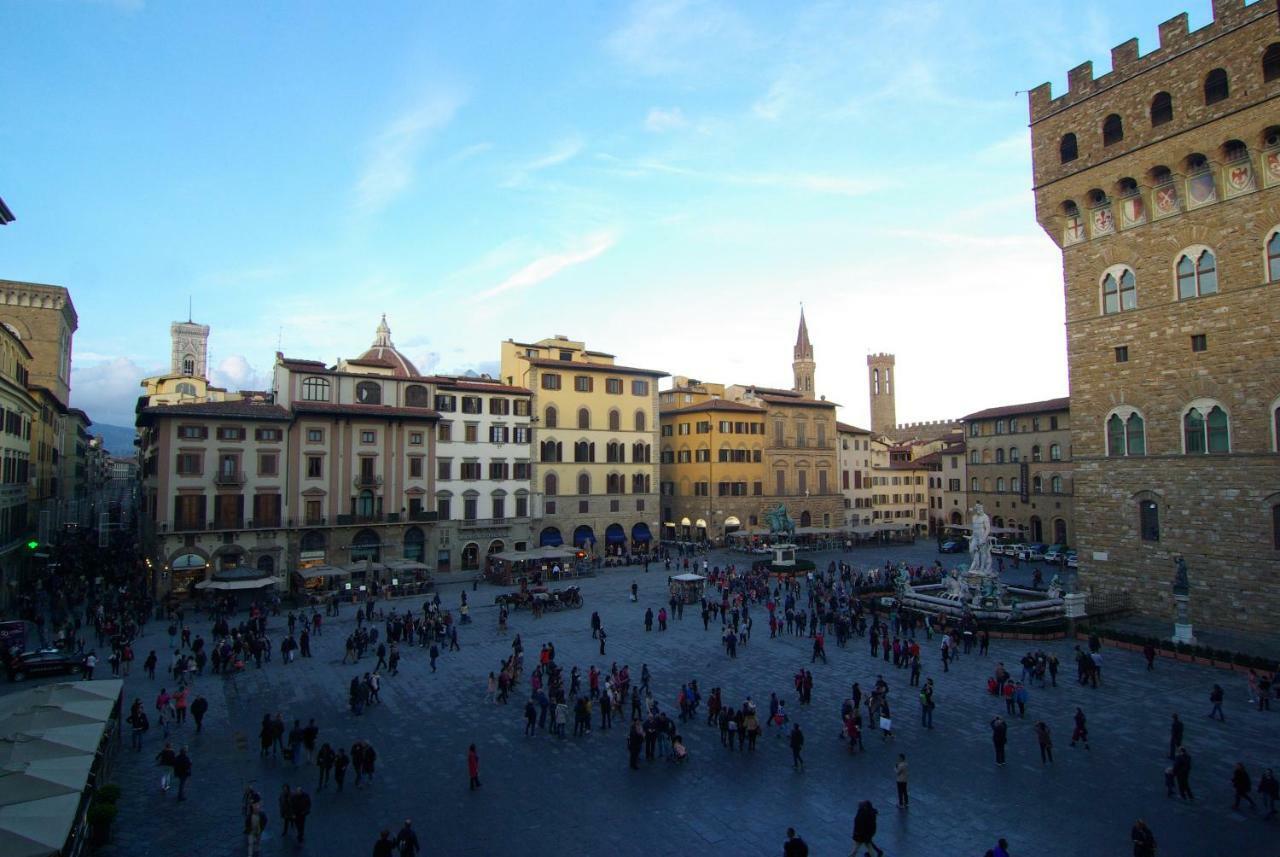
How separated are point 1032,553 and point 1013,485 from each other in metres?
9.95

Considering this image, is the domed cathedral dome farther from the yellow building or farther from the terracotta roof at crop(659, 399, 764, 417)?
the terracotta roof at crop(659, 399, 764, 417)

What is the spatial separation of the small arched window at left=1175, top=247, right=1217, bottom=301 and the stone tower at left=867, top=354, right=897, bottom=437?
305ft

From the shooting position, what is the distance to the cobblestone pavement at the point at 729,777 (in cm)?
1273

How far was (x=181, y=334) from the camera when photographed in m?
117

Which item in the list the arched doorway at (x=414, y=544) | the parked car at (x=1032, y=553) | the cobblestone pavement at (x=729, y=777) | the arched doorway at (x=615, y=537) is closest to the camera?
the cobblestone pavement at (x=729, y=777)

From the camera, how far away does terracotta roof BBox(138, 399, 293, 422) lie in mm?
36625

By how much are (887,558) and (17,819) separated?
50.5 metres

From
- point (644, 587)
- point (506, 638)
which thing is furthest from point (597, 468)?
point (506, 638)

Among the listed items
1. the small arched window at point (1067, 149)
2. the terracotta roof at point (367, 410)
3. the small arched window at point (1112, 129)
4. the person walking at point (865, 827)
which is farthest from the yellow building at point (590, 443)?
the person walking at point (865, 827)

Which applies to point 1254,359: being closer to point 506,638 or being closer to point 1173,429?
point 1173,429

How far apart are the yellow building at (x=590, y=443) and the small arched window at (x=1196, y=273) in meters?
34.0

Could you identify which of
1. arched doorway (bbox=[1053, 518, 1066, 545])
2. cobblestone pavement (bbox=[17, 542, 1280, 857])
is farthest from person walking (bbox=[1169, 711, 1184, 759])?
arched doorway (bbox=[1053, 518, 1066, 545])

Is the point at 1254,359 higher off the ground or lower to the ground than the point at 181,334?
lower

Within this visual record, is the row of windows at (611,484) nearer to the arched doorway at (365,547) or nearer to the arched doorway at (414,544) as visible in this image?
the arched doorway at (414,544)
